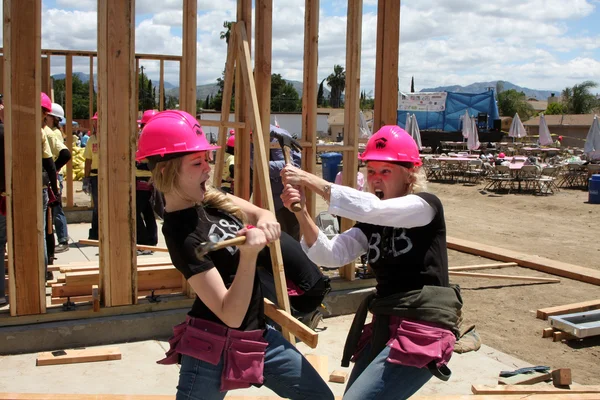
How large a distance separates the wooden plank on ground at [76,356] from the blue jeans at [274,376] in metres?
2.93

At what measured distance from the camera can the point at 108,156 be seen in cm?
541

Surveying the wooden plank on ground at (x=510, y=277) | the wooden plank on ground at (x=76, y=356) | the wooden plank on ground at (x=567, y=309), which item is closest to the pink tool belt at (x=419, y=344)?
the wooden plank on ground at (x=76, y=356)

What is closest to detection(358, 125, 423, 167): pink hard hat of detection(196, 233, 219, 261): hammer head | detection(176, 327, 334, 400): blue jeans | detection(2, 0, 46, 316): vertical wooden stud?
detection(176, 327, 334, 400): blue jeans

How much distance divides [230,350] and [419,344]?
0.85m

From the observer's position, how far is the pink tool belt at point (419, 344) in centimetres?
277

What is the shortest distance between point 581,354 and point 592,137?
2046cm

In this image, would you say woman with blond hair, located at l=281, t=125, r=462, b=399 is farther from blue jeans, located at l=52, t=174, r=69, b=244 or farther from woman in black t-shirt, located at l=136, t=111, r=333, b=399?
blue jeans, located at l=52, t=174, r=69, b=244

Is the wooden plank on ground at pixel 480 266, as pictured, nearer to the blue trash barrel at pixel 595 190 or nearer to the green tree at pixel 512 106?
the blue trash barrel at pixel 595 190

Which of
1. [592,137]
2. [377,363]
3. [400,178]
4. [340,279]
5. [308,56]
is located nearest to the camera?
[377,363]

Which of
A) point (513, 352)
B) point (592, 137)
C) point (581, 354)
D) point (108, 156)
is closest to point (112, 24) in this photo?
point (108, 156)

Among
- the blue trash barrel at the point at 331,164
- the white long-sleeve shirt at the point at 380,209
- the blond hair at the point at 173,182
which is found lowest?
the blue trash barrel at the point at 331,164

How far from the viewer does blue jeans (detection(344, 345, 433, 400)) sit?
2766 mm

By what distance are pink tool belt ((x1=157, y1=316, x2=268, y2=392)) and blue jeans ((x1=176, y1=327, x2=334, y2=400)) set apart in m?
0.04

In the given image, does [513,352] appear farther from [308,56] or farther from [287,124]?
[287,124]
